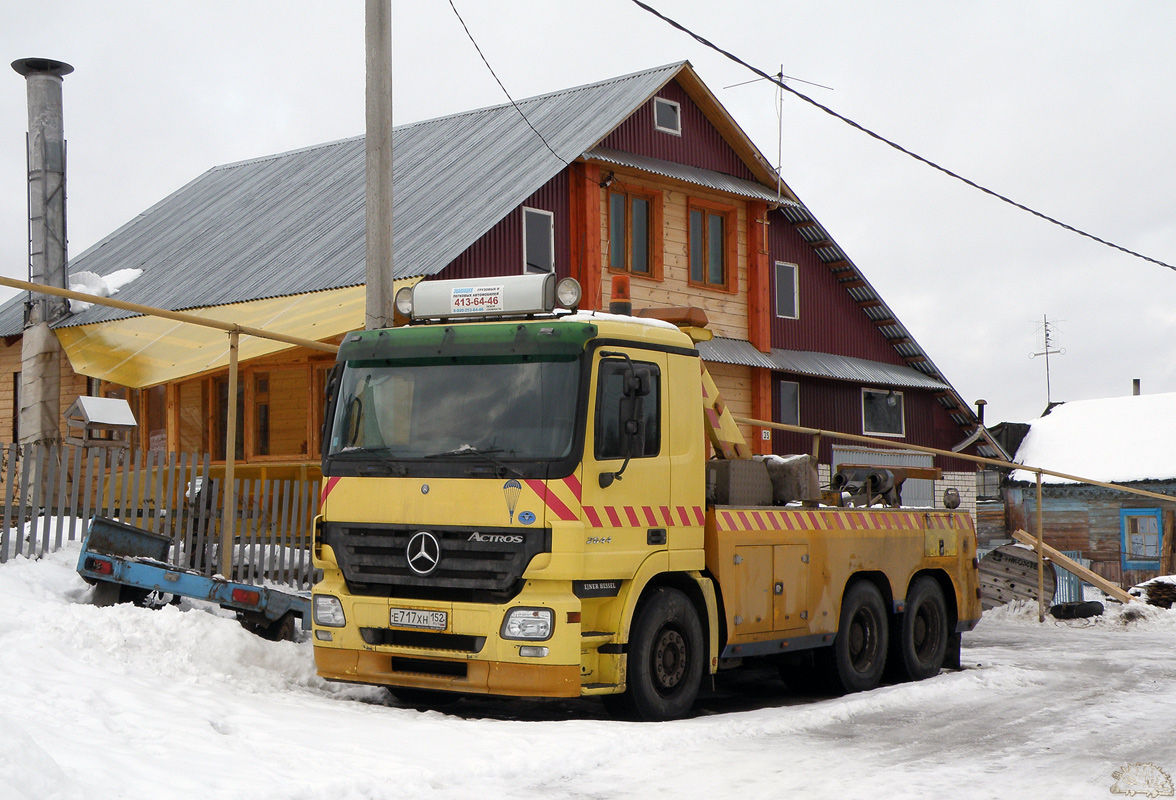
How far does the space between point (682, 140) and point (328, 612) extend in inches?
693

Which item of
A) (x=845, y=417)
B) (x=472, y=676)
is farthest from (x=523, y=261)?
(x=472, y=676)

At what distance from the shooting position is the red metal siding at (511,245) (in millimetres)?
20734

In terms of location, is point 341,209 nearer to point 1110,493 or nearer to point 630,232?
point 630,232

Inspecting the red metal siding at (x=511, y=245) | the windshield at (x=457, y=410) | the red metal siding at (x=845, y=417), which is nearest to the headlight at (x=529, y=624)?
the windshield at (x=457, y=410)

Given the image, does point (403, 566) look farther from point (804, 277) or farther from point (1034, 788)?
point (804, 277)

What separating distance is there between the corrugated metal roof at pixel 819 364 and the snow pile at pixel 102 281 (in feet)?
38.3

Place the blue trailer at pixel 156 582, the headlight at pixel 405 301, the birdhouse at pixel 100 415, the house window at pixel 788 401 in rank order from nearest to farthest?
the headlight at pixel 405 301
the blue trailer at pixel 156 582
the birdhouse at pixel 100 415
the house window at pixel 788 401

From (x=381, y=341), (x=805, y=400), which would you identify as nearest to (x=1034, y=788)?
(x=381, y=341)

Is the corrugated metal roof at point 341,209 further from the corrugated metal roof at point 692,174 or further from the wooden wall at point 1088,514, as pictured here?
the wooden wall at point 1088,514

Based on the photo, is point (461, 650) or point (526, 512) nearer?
point (526, 512)

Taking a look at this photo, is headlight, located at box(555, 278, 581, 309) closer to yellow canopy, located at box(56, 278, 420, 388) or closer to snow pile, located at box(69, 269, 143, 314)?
yellow canopy, located at box(56, 278, 420, 388)

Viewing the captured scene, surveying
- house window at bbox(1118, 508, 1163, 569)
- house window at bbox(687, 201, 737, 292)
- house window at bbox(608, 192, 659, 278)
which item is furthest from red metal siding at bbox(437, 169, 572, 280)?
house window at bbox(1118, 508, 1163, 569)

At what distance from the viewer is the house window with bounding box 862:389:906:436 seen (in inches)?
1187

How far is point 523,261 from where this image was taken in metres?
21.8
